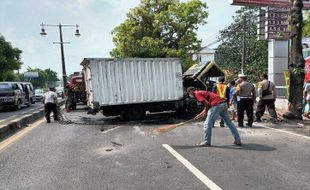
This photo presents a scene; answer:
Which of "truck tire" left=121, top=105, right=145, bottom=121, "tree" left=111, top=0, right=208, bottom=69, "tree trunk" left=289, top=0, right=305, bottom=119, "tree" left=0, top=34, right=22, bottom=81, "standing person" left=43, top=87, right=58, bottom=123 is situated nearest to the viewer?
"tree trunk" left=289, top=0, right=305, bottom=119

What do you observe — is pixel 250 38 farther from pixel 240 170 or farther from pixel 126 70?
pixel 240 170

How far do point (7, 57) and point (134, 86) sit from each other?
50.4m

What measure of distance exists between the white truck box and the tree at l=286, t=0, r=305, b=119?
413 centimetres

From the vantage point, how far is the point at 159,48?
30.5m

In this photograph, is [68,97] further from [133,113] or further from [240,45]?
[240,45]

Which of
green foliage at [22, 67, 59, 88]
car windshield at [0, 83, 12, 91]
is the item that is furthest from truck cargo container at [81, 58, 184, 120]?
green foliage at [22, 67, 59, 88]

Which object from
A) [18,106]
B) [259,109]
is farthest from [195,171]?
[18,106]

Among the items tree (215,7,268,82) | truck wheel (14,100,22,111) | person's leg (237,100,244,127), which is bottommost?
truck wheel (14,100,22,111)

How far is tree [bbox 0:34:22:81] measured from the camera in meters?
56.4

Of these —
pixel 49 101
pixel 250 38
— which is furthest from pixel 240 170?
pixel 250 38

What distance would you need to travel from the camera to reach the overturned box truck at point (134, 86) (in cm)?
1353

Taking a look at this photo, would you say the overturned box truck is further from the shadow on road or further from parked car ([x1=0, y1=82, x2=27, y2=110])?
parked car ([x1=0, y1=82, x2=27, y2=110])

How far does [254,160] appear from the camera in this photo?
6.88m

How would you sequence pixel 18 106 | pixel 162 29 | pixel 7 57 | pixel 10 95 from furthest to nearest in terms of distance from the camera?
pixel 7 57 → pixel 162 29 → pixel 18 106 → pixel 10 95
